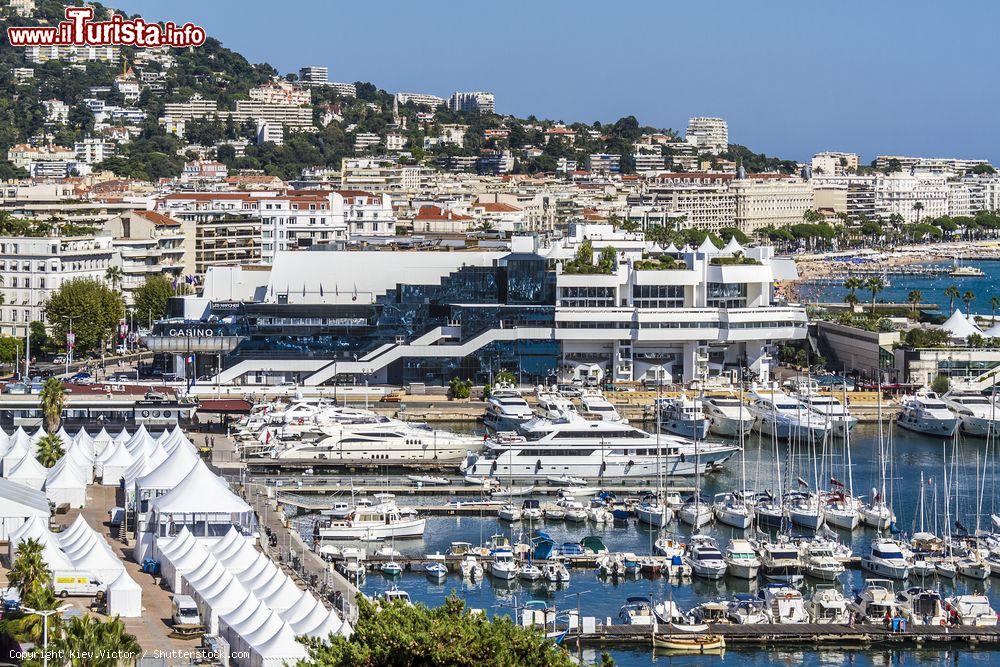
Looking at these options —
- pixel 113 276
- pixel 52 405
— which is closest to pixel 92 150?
pixel 113 276

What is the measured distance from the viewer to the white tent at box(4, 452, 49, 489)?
3894 cm

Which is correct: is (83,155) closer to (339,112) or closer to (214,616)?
(339,112)

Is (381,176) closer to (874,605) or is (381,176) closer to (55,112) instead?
(55,112)

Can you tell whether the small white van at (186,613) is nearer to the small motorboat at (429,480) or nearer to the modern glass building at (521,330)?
the small motorboat at (429,480)

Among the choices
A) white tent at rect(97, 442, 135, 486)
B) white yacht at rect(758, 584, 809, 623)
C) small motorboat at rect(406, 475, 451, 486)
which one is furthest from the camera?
small motorboat at rect(406, 475, 451, 486)

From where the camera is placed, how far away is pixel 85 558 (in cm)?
3036

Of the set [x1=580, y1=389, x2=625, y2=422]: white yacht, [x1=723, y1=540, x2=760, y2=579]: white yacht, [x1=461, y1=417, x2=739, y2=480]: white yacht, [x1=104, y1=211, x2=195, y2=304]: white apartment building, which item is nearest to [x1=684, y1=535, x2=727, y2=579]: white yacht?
[x1=723, y1=540, x2=760, y2=579]: white yacht

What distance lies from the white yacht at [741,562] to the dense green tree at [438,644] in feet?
48.6

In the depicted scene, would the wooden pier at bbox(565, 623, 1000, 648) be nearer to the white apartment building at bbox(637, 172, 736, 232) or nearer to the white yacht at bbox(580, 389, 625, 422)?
the white yacht at bbox(580, 389, 625, 422)

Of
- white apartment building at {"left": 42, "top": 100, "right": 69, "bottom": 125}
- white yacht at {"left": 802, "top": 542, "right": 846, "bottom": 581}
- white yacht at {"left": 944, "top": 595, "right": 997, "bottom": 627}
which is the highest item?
white apartment building at {"left": 42, "top": 100, "right": 69, "bottom": 125}

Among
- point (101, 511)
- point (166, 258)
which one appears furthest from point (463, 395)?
point (166, 258)

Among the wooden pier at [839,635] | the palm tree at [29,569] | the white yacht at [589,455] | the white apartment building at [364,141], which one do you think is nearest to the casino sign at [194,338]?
the white yacht at [589,455]

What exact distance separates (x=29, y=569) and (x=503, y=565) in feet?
31.7

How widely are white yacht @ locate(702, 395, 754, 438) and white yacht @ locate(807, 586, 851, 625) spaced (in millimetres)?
18418
